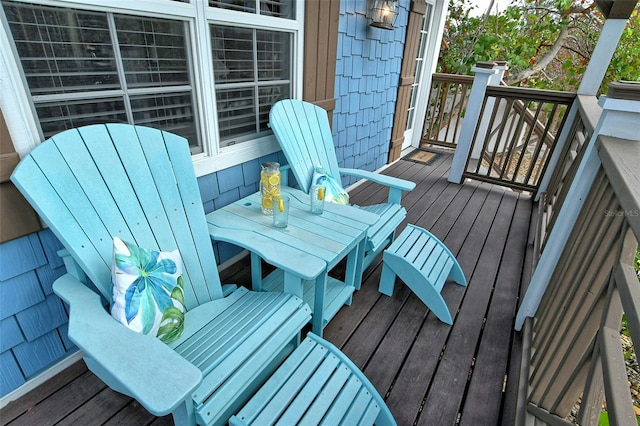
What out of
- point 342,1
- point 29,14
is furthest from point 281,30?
point 29,14

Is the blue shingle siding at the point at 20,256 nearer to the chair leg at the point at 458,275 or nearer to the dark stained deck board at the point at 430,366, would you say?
the dark stained deck board at the point at 430,366

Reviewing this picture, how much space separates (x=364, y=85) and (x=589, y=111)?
1750 mm

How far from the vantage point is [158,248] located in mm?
1414

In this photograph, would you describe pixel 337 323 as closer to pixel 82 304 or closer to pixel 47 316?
pixel 82 304

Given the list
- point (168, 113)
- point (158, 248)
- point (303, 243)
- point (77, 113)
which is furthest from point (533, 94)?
point (77, 113)

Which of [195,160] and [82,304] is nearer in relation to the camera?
[82,304]

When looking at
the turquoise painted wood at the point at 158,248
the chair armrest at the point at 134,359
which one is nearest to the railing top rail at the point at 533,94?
the turquoise painted wood at the point at 158,248

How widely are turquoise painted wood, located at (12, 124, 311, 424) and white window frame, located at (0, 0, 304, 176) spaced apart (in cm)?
13

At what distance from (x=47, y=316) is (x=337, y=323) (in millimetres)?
1331

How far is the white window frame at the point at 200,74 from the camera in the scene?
1.11 metres

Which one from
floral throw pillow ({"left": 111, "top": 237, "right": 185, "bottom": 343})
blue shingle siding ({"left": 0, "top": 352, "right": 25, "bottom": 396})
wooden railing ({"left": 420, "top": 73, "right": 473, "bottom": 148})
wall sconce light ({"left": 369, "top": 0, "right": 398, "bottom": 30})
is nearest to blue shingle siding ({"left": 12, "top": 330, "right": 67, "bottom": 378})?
blue shingle siding ({"left": 0, "top": 352, "right": 25, "bottom": 396})

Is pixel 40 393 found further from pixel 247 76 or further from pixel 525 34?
pixel 525 34

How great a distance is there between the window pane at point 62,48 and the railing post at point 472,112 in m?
3.23

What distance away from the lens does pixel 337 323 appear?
185 cm
